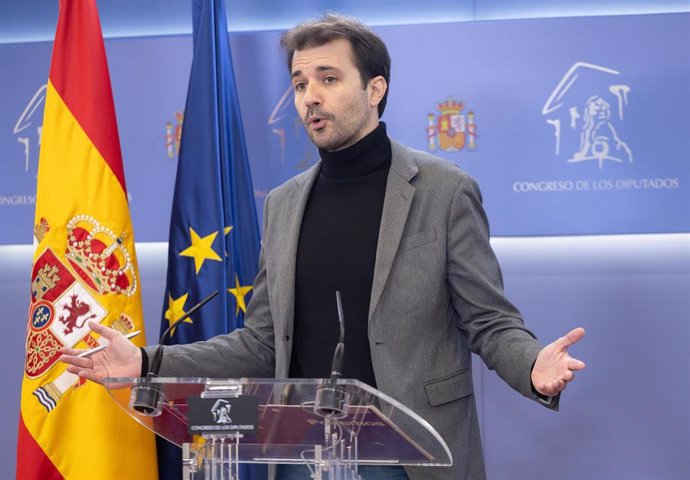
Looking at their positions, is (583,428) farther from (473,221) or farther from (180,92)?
(180,92)

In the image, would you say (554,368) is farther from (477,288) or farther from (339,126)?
(339,126)

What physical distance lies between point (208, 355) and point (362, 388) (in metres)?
0.98

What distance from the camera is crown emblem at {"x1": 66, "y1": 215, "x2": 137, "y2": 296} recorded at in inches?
129

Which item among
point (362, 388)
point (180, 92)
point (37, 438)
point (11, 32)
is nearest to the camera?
point (362, 388)

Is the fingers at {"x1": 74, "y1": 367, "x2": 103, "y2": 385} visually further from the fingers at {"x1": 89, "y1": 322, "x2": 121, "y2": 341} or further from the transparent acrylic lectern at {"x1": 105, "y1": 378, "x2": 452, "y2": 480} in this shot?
the transparent acrylic lectern at {"x1": 105, "y1": 378, "x2": 452, "y2": 480}

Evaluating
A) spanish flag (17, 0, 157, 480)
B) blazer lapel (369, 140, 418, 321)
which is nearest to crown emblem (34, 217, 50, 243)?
spanish flag (17, 0, 157, 480)

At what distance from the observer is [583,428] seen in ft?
13.1

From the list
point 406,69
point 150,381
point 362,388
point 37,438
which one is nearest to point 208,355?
point 150,381

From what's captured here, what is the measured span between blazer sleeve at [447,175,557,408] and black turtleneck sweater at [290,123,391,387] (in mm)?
216

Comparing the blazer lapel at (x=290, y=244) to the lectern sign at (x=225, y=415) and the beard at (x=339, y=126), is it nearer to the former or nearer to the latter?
the beard at (x=339, y=126)

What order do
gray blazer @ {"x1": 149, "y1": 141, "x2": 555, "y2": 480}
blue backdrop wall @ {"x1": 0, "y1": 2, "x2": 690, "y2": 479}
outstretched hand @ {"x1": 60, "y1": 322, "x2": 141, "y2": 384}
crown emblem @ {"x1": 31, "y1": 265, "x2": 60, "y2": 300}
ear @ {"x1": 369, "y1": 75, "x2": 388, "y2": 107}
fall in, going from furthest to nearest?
blue backdrop wall @ {"x1": 0, "y1": 2, "x2": 690, "y2": 479} < crown emblem @ {"x1": 31, "y1": 265, "x2": 60, "y2": 300} < ear @ {"x1": 369, "y1": 75, "x2": 388, "y2": 107} < gray blazer @ {"x1": 149, "y1": 141, "x2": 555, "y2": 480} < outstretched hand @ {"x1": 60, "y1": 322, "x2": 141, "y2": 384}

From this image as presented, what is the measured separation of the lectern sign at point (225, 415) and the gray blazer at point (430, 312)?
0.69 m

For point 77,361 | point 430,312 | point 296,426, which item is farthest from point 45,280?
point 296,426

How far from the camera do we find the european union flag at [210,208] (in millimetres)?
3555
